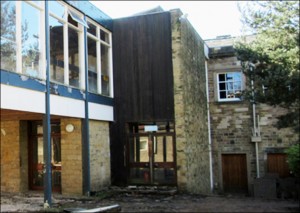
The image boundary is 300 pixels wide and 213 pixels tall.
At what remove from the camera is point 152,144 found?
521 inches

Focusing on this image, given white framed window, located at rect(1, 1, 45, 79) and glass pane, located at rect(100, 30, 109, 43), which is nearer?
white framed window, located at rect(1, 1, 45, 79)

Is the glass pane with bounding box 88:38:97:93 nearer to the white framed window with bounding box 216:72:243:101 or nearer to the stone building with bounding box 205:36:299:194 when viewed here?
the stone building with bounding box 205:36:299:194

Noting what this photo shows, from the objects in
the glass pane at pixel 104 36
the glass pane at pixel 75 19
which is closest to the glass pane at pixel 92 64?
the glass pane at pixel 104 36

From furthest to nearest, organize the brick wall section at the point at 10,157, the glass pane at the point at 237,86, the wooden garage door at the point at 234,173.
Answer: the glass pane at the point at 237,86 → the wooden garage door at the point at 234,173 → the brick wall section at the point at 10,157

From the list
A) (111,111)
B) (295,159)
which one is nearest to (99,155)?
(111,111)

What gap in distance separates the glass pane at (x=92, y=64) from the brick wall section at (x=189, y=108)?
2731mm

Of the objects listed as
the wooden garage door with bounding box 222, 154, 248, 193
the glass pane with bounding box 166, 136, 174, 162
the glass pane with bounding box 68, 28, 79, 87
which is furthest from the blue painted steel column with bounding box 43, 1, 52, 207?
the wooden garage door with bounding box 222, 154, 248, 193

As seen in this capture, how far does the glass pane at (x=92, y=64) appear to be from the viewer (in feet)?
40.9

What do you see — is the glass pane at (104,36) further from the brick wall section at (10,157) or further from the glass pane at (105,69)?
the brick wall section at (10,157)

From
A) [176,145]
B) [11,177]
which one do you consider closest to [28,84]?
[11,177]

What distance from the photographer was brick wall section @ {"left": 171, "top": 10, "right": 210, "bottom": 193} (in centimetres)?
1280

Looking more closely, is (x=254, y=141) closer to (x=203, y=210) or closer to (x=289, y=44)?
(x=289, y=44)

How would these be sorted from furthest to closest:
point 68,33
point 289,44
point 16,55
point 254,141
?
point 254,141
point 68,33
point 289,44
point 16,55

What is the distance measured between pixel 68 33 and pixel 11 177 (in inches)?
204
